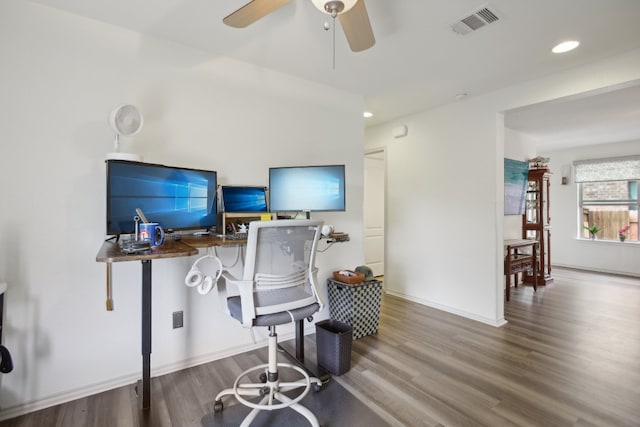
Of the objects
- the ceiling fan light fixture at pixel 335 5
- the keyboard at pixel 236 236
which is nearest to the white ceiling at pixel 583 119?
the ceiling fan light fixture at pixel 335 5

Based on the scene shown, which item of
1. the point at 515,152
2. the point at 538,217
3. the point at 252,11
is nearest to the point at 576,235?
the point at 538,217

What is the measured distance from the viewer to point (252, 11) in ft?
5.30

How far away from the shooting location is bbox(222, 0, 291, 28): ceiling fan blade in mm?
1564

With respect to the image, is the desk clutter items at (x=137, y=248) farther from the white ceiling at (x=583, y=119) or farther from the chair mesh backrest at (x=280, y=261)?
the white ceiling at (x=583, y=119)

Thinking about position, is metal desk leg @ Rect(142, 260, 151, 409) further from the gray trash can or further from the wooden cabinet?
the wooden cabinet

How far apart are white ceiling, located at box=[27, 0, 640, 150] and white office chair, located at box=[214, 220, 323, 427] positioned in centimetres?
141

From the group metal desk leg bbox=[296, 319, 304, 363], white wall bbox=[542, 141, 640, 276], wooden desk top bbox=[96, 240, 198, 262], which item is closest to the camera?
wooden desk top bbox=[96, 240, 198, 262]

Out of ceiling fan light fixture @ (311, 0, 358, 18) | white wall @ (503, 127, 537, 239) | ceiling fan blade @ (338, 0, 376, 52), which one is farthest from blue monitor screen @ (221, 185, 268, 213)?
white wall @ (503, 127, 537, 239)

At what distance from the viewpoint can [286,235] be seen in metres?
1.72

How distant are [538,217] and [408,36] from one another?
422 cm

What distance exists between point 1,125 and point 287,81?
205 centimetres

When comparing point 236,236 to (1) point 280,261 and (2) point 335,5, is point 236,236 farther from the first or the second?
(2) point 335,5

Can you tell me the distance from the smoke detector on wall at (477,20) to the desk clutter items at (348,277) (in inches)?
83.6

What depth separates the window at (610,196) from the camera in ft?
18.4
